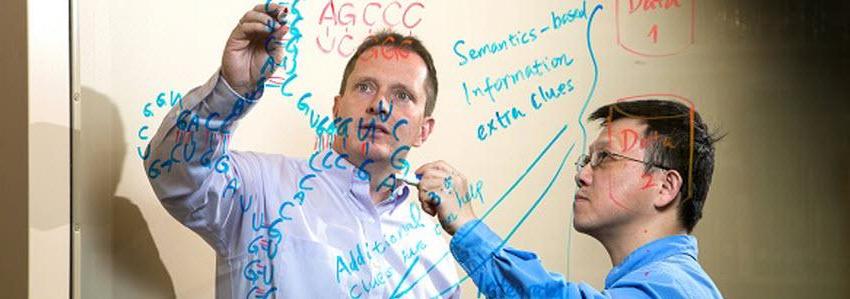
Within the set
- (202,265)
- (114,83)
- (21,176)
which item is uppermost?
(114,83)

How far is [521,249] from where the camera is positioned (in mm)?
1054

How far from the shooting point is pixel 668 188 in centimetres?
104

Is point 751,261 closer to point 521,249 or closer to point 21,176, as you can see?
point 521,249

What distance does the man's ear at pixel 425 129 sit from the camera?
1048mm

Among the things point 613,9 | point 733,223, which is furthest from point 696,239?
point 613,9

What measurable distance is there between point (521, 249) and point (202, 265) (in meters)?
0.36

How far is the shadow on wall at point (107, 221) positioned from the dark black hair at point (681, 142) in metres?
0.53

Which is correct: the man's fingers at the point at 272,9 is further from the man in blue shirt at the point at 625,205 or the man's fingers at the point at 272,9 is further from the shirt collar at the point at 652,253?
the shirt collar at the point at 652,253

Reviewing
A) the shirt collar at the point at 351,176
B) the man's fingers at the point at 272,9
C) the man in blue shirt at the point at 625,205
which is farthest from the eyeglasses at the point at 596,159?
the man's fingers at the point at 272,9

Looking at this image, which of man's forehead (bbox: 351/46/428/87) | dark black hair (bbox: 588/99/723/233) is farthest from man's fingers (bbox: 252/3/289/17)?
dark black hair (bbox: 588/99/723/233)

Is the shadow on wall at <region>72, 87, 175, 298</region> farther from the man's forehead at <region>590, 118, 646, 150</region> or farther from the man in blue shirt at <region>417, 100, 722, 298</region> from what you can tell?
the man's forehead at <region>590, 118, 646, 150</region>

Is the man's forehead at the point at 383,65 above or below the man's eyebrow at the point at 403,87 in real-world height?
above

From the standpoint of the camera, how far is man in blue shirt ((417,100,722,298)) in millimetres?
1028

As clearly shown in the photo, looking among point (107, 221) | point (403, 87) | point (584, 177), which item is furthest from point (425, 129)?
point (107, 221)
